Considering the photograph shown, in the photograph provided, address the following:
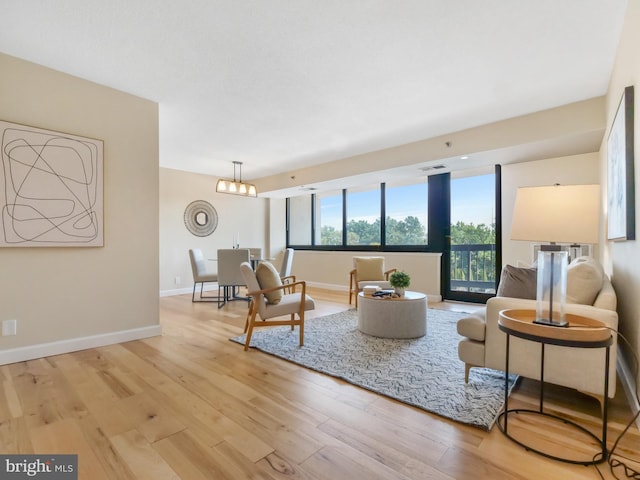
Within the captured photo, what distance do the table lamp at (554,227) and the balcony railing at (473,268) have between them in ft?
10.5

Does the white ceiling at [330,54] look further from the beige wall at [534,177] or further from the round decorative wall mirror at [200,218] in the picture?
the round decorative wall mirror at [200,218]

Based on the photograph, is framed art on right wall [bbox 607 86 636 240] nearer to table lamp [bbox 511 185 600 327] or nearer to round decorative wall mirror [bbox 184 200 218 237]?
table lamp [bbox 511 185 600 327]

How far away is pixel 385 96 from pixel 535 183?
2632mm

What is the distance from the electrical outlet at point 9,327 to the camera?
262 centimetres

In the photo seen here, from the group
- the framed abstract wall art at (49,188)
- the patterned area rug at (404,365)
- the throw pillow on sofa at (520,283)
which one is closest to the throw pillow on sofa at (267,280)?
the patterned area rug at (404,365)

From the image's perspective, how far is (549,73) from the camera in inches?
113

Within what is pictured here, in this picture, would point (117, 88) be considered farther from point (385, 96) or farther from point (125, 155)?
point (385, 96)

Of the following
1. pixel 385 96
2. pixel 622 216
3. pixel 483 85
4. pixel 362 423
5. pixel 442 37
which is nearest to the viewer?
pixel 362 423

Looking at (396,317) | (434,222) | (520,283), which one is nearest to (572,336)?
(520,283)

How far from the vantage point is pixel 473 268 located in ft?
16.9

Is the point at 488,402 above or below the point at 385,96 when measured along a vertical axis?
below

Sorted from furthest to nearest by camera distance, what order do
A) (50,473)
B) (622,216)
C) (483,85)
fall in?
(483,85), (622,216), (50,473)

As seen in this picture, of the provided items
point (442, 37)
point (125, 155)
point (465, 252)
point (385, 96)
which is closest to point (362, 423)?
point (442, 37)

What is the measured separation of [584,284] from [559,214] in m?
0.52
